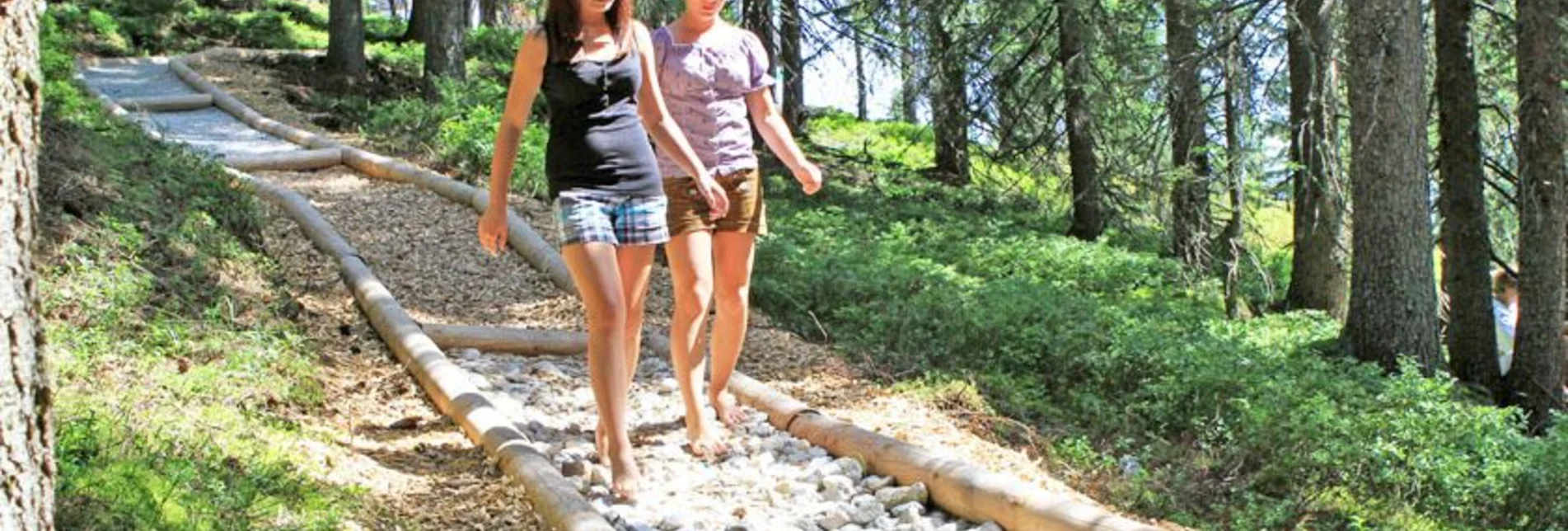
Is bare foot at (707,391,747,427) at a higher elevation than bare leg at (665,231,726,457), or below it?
below

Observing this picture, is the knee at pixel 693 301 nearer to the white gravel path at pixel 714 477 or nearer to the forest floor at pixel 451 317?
the white gravel path at pixel 714 477

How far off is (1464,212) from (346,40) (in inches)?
568

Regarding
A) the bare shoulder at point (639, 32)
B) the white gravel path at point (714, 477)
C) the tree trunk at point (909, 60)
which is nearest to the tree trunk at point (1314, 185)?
the tree trunk at point (909, 60)

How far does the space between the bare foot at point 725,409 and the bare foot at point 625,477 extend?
3.52ft

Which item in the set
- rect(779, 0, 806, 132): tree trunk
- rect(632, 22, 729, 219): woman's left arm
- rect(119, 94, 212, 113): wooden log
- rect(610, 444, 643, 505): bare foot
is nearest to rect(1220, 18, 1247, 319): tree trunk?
rect(779, 0, 806, 132): tree trunk

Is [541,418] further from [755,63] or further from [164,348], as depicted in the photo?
[755,63]

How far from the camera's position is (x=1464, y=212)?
9914 mm

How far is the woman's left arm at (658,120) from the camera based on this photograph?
483cm

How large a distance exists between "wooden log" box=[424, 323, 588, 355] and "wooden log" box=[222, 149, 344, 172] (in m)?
5.43

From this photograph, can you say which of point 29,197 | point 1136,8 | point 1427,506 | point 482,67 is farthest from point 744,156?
point 482,67

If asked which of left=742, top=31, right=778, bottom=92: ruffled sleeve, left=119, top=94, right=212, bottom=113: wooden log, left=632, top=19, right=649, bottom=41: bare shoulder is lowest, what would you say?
left=742, top=31, right=778, bottom=92: ruffled sleeve

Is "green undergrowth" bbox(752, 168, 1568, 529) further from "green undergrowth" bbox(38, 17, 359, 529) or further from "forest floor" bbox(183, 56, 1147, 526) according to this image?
"green undergrowth" bbox(38, 17, 359, 529)

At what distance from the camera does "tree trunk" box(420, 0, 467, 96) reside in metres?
17.1

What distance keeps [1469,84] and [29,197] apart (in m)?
9.66
